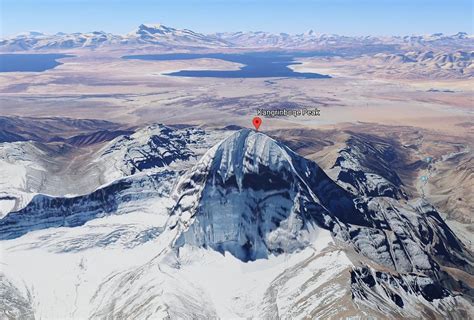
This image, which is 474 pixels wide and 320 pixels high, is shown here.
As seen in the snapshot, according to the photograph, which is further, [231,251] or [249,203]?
[249,203]

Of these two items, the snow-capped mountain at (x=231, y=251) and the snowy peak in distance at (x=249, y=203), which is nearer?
the snow-capped mountain at (x=231, y=251)

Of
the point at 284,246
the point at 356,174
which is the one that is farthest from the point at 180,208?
the point at 356,174

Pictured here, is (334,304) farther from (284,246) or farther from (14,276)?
(14,276)

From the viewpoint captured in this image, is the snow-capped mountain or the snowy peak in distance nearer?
the snow-capped mountain

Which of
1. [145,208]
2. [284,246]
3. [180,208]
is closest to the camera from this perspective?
[284,246]

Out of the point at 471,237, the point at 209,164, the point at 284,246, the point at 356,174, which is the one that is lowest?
the point at 471,237

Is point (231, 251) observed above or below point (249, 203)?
below

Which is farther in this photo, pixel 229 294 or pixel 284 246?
pixel 284 246

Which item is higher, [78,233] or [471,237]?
[78,233]
